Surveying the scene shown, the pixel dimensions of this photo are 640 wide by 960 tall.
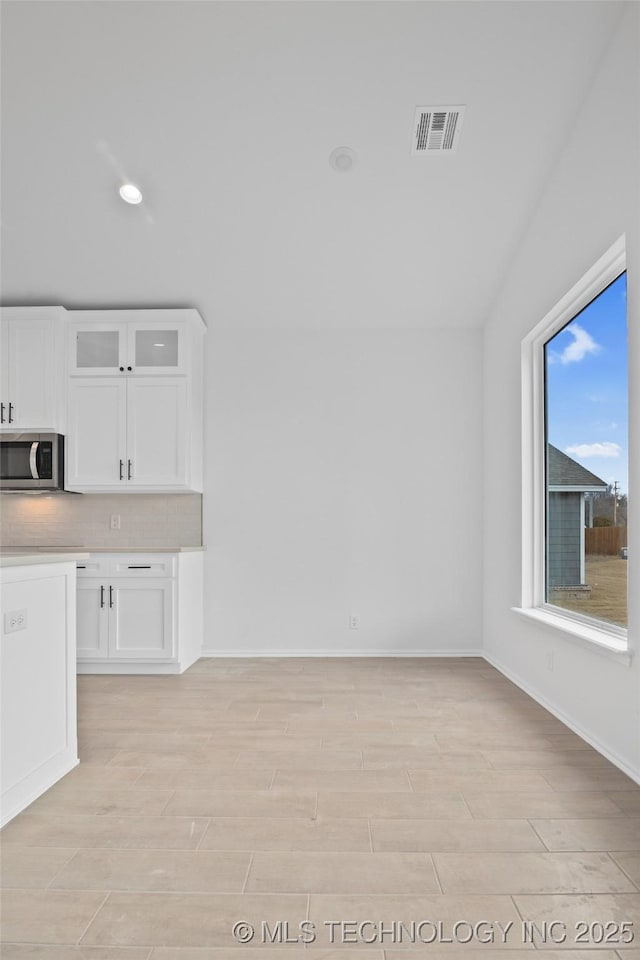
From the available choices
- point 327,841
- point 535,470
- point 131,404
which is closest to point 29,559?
point 327,841

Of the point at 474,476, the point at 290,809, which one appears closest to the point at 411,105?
the point at 474,476

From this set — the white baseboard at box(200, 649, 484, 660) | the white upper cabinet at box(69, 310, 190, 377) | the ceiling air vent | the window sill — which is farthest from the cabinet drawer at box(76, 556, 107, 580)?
the ceiling air vent

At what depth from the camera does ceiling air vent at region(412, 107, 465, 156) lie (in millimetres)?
3303

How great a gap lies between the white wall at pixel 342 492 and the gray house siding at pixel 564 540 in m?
1.22

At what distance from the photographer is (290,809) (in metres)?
2.29

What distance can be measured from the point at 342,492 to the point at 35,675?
10.00 feet

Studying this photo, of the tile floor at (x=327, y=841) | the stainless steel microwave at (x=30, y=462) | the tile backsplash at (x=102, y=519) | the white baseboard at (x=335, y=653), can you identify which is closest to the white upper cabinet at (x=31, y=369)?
the stainless steel microwave at (x=30, y=462)

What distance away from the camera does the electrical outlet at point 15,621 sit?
2.25 metres

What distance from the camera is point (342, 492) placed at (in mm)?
5137

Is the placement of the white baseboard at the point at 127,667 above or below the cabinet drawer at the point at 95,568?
below

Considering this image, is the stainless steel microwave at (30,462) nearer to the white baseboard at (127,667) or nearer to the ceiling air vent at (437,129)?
the white baseboard at (127,667)

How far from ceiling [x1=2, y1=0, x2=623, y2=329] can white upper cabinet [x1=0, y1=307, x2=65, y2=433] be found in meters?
0.24

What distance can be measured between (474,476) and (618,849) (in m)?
3.36

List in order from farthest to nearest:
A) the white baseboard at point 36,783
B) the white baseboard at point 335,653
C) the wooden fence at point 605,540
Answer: the white baseboard at point 335,653 < the wooden fence at point 605,540 < the white baseboard at point 36,783
